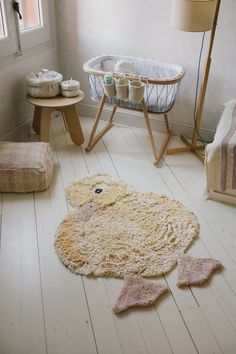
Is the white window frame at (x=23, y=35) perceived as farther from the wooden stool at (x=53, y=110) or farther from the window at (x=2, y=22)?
the wooden stool at (x=53, y=110)

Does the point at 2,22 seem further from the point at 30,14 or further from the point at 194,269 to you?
the point at 194,269

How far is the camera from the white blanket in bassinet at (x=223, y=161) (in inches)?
80.7

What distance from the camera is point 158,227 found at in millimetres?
2045

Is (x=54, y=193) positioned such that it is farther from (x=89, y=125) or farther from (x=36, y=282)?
(x=89, y=125)

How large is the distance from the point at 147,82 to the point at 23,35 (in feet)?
3.56

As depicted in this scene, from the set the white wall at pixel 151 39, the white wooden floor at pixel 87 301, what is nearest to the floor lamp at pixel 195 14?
the white wall at pixel 151 39

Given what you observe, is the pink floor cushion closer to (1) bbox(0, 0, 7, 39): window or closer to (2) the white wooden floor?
(2) the white wooden floor

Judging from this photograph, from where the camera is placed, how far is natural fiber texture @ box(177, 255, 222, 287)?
171 centimetres

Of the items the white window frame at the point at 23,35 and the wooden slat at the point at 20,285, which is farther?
the white window frame at the point at 23,35

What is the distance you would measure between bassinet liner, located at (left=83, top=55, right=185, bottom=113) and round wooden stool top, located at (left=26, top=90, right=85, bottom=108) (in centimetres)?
20

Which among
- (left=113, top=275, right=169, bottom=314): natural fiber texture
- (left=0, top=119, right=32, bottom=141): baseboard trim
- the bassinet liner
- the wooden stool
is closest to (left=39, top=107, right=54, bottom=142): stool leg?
the wooden stool

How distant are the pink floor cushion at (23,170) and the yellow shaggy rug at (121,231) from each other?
0.21 meters

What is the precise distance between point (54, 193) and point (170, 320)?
1160mm

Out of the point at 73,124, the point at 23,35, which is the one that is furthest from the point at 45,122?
the point at 23,35
